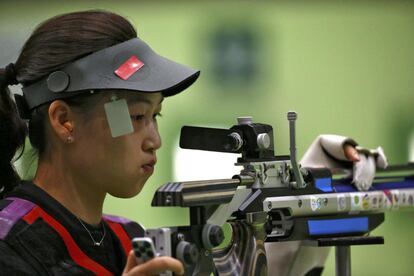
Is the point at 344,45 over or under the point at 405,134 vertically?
over

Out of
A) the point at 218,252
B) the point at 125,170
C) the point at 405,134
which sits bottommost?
the point at 405,134

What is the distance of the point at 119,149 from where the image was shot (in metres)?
1.15

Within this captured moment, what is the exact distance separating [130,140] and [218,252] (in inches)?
8.3

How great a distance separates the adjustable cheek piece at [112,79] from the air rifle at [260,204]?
0.14 m

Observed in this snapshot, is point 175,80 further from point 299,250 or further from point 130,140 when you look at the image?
point 299,250

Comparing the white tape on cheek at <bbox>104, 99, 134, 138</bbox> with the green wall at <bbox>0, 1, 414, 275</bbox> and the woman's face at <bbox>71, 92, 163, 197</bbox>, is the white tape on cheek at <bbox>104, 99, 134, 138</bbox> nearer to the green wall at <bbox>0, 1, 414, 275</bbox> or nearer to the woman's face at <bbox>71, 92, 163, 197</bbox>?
the woman's face at <bbox>71, 92, 163, 197</bbox>

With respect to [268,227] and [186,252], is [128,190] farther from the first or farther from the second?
[268,227]

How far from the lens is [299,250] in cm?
162

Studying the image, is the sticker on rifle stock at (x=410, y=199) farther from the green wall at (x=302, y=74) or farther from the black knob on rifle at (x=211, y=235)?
the green wall at (x=302, y=74)

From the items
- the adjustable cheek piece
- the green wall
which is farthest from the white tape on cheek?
the green wall

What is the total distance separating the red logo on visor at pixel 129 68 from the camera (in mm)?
1145

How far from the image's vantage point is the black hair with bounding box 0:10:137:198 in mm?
1159

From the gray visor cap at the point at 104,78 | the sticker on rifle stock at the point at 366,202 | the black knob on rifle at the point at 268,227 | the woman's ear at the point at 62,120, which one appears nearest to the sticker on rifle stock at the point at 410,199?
the sticker on rifle stock at the point at 366,202

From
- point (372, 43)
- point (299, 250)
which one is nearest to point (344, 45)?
point (372, 43)
